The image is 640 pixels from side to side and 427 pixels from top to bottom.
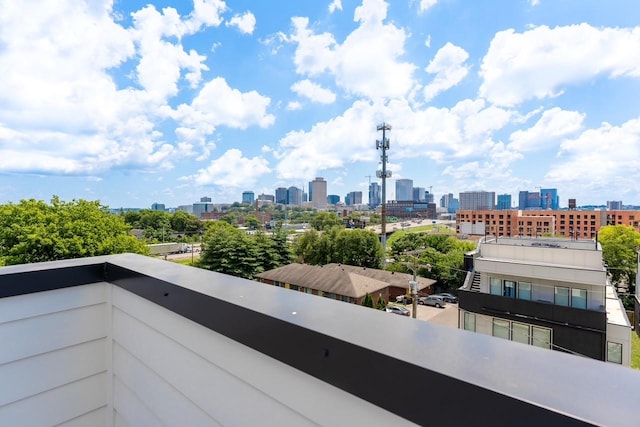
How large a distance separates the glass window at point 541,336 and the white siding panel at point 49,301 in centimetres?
780

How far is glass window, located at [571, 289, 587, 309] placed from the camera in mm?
6209

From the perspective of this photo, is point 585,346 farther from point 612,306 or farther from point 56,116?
point 56,116

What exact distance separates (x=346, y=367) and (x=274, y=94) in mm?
20945

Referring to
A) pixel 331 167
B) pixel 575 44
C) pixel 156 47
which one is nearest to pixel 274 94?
pixel 156 47

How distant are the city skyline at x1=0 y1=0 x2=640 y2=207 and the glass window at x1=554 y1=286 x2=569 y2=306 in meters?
6.40

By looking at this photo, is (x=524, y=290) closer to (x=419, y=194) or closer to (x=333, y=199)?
(x=419, y=194)

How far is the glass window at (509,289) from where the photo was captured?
690cm

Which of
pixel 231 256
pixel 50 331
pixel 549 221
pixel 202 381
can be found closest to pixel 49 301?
pixel 50 331

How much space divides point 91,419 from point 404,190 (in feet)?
111

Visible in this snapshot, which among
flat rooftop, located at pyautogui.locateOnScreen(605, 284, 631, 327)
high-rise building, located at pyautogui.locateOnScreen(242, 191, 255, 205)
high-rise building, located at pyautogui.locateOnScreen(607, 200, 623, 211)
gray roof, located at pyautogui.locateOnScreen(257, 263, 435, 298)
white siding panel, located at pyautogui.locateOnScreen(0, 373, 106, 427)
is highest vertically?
high-rise building, located at pyautogui.locateOnScreen(242, 191, 255, 205)

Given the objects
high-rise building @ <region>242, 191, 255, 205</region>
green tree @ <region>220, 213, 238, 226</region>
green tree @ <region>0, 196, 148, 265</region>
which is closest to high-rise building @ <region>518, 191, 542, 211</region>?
green tree @ <region>0, 196, 148, 265</region>

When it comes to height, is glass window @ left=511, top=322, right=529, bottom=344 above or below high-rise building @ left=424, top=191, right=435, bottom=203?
below

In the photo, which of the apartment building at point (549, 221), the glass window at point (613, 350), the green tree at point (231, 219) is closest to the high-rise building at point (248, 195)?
the green tree at point (231, 219)

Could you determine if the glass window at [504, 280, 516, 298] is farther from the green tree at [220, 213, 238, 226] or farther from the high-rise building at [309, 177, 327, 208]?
the high-rise building at [309, 177, 327, 208]
